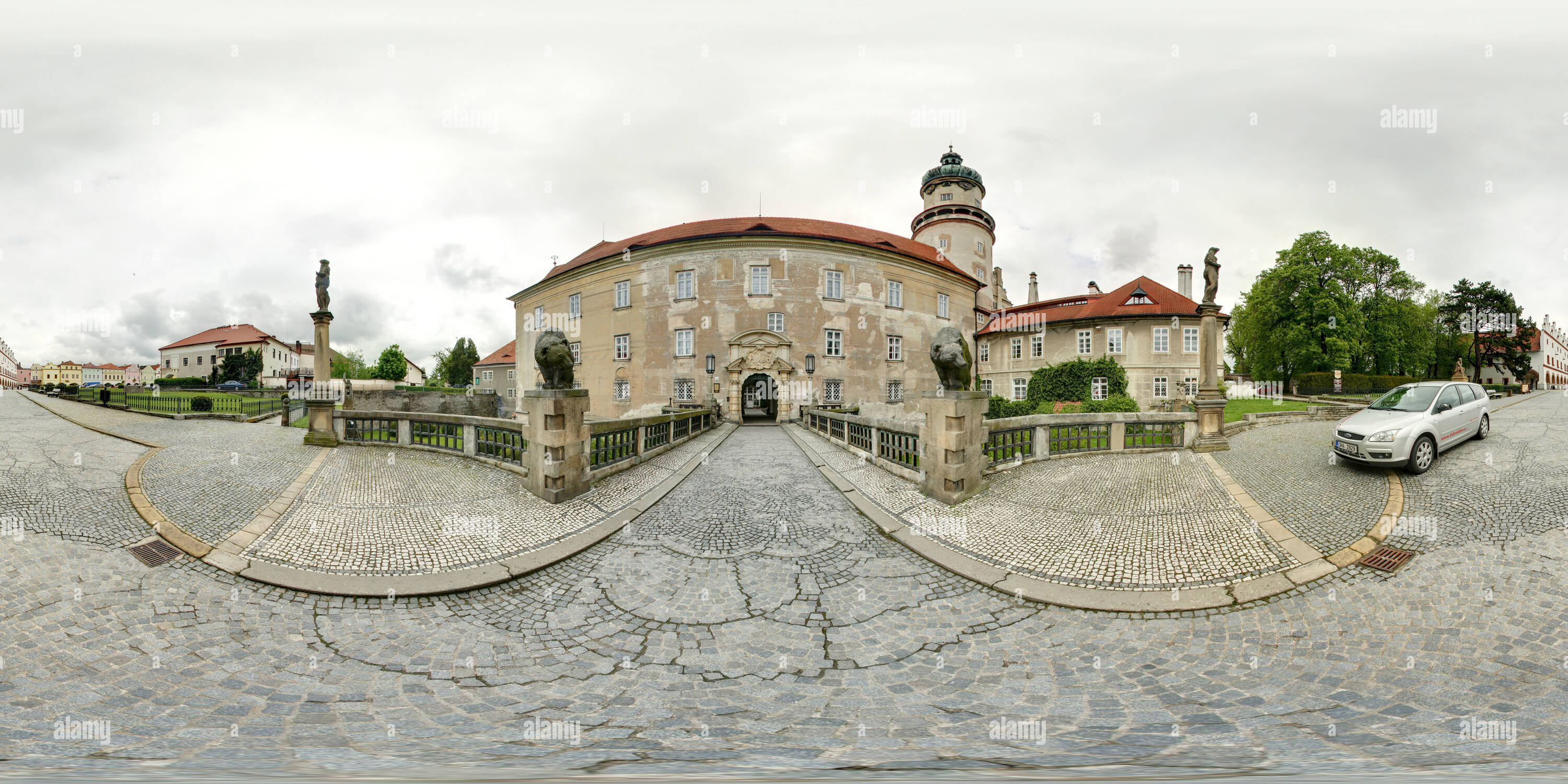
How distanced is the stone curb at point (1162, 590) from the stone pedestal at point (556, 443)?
15.5 ft

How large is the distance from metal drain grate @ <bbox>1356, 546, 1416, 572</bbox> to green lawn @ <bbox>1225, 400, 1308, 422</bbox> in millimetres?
10907

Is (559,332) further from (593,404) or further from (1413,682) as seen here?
(593,404)

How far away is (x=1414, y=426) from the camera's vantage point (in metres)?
7.79

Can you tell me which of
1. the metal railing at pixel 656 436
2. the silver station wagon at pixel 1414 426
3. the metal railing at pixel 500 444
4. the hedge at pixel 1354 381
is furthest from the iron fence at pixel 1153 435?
the hedge at pixel 1354 381

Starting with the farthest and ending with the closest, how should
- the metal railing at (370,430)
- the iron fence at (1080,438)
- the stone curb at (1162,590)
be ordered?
the metal railing at (370,430), the iron fence at (1080,438), the stone curb at (1162,590)

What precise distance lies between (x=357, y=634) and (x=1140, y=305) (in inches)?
1443

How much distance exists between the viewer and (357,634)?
4207mm

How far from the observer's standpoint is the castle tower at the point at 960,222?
40.6 meters

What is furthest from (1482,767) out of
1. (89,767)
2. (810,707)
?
(89,767)

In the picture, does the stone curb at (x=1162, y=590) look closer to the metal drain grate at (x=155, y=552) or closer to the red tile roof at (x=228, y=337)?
the metal drain grate at (x=155, y=552)

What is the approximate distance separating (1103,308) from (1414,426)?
86.5 ft

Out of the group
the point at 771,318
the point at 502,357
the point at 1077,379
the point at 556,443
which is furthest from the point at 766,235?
the point at 502,357

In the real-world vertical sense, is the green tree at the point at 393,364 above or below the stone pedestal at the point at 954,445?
above

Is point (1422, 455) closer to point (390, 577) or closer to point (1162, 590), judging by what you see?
point (1162, 590)
